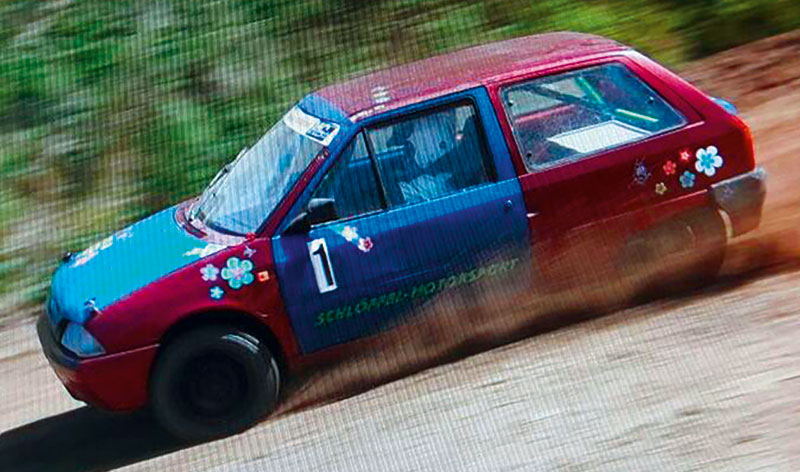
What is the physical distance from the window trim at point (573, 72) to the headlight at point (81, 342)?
2.49 m

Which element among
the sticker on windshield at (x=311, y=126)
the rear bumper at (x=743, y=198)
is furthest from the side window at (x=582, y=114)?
the sticker on windshield at (x=311, y=126)

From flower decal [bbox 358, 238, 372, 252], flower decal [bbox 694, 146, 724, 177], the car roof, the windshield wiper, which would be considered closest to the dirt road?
flower decal [bbox 694, 146, 724, 177]

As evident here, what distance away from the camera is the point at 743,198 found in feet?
23.4

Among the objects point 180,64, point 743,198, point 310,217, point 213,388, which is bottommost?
point 180,64

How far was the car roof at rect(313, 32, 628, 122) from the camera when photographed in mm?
6949

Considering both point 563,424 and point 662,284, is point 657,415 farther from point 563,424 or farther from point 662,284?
point 662,284

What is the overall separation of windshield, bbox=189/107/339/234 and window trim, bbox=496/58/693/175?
96cm

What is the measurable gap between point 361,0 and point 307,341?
630 cm

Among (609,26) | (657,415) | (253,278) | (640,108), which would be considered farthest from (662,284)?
(609,26)

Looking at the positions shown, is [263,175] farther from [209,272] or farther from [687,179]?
[687,179]

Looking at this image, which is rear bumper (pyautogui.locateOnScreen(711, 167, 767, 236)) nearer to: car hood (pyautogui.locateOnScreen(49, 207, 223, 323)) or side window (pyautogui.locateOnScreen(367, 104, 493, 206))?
side window (pyautogui.locateOnScreen(367, 104, 493, 206))

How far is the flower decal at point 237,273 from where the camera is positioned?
661 centimetres

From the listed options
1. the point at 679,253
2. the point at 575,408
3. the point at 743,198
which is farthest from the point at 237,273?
the point at 743,198

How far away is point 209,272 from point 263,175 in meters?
0.78
